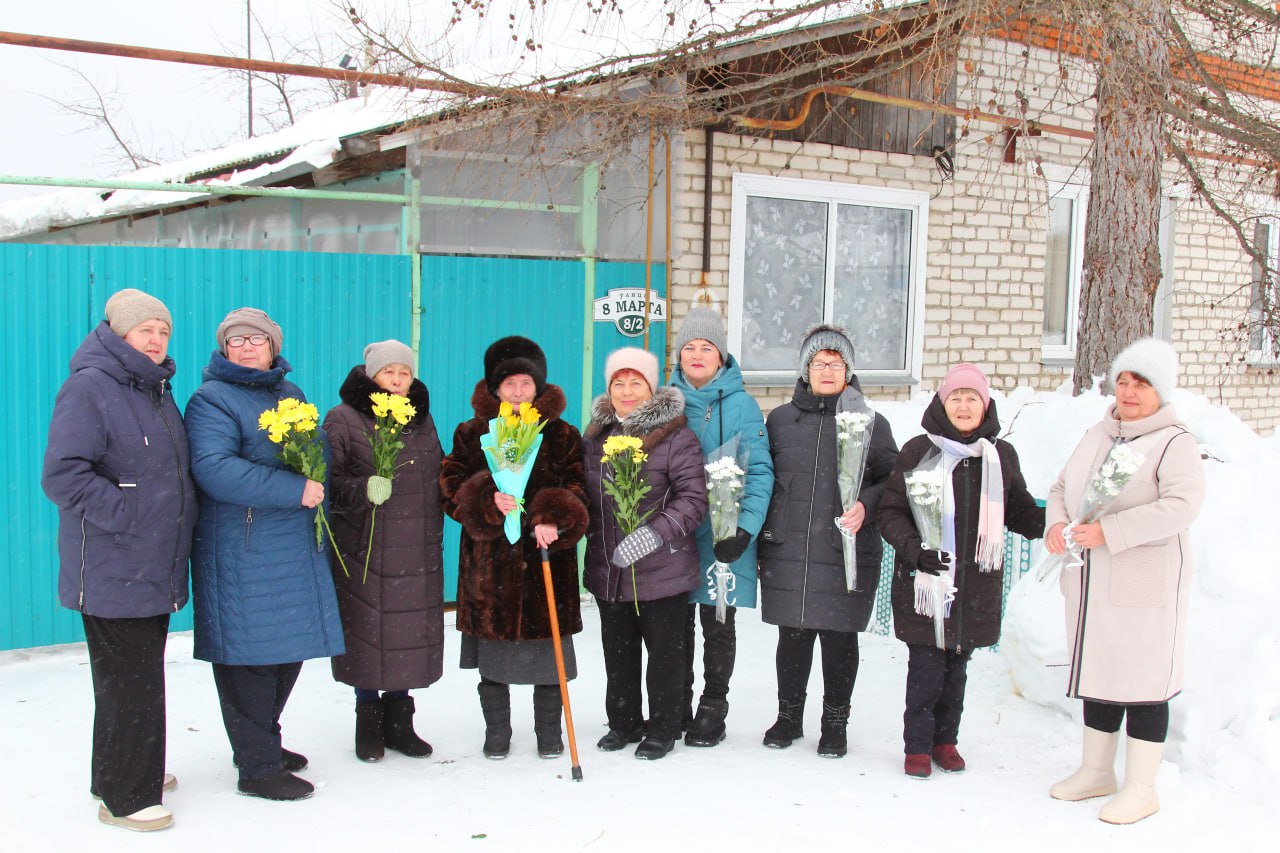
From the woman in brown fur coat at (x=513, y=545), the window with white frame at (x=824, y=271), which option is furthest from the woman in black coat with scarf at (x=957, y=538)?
the window with white frame at (x=824, y=271)

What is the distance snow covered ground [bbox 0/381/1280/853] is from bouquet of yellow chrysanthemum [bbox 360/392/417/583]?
1.06 meters

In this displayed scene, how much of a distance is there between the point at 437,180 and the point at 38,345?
2.16m

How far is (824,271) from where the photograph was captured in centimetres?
757

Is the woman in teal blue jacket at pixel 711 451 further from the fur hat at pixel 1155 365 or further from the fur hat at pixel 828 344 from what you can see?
the fur hat at pixel 1155 365

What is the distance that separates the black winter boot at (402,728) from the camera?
13.8ft

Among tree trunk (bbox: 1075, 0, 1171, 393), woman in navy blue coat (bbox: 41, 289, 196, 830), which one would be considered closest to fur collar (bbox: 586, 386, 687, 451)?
woman in navy blue coat (bbox: 41, 289, 196, 830)

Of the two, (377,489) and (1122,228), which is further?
(1122,228)

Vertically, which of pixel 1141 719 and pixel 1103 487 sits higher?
pixel 1103 487

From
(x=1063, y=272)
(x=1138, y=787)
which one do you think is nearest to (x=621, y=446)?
(x=1138, y=787)

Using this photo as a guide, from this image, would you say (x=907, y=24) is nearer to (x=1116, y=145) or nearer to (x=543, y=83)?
(x=1116, y=145)

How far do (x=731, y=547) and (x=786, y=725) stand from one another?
83 centimetres

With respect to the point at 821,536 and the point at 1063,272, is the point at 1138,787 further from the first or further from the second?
the point at 1063,272

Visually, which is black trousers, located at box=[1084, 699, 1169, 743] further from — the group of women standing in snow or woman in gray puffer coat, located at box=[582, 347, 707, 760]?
woman in gray puffer coat, located at box=[582, 347, 707, 760]

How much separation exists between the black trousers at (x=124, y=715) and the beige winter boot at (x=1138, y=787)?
10.3 ft
